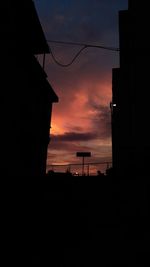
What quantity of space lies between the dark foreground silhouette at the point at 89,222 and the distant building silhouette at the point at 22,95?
2973mm

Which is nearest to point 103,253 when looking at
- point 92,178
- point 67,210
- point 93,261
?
point 93,261

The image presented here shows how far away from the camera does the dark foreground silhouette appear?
352 centimetres

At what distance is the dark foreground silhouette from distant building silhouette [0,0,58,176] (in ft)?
9.75

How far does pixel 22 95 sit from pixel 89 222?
18.0 feet

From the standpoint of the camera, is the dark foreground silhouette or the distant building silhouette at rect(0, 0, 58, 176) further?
the distant building silhouette at rect(0, 0, 58, 176)

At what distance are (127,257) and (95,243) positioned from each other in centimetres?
54

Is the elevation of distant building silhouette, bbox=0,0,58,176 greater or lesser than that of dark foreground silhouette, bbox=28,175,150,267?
greater

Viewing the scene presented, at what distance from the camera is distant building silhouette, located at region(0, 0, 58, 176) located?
24.4ft

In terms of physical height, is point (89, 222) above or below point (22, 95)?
below

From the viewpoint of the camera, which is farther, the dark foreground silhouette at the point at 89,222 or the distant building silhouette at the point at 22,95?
the distant building silhouette at the point at 22,95

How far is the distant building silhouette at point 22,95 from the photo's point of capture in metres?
7.43

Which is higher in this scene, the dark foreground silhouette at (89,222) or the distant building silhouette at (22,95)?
the distant building silhouette at (22,95)

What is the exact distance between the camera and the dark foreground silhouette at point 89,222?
3.52 meters

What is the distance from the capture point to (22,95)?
→ 28.2 feet
